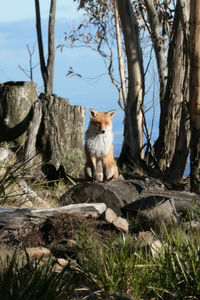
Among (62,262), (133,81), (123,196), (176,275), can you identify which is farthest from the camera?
(133,81)

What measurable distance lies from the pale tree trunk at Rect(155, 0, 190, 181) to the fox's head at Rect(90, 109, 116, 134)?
2963 mm

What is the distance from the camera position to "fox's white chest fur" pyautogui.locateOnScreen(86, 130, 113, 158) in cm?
702

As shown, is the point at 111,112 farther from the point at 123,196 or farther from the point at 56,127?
the point at 56,127

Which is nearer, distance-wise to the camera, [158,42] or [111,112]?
[111,112]

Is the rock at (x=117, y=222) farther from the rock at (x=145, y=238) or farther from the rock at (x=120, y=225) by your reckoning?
the rock at (x=145, y=238)

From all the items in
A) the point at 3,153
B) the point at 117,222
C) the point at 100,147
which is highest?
the point at 100,147

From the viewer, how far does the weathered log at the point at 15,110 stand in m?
10.4

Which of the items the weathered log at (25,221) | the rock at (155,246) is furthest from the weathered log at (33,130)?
the rock at (155,246)

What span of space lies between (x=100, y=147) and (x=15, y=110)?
4.12 meters

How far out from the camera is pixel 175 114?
9945 mm

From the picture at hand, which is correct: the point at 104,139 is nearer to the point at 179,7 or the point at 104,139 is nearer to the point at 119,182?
the point at 119,182

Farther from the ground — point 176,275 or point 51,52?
point 51,52

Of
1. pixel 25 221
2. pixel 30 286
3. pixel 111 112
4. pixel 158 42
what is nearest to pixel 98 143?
pixel 111 112

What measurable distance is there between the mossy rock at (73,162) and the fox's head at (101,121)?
239 centimetres
